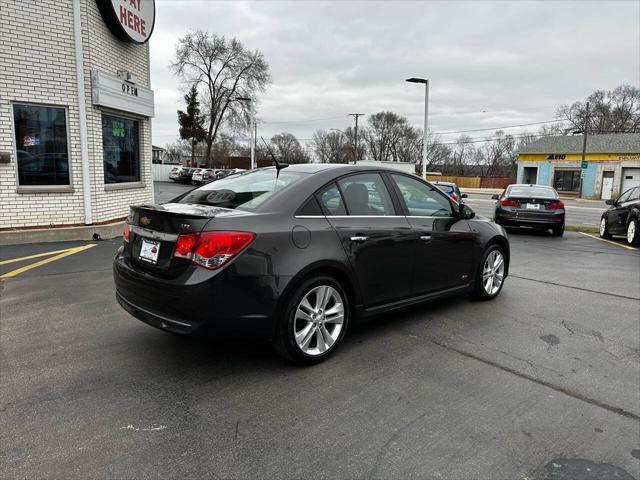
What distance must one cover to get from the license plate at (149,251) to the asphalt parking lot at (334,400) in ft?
2.71

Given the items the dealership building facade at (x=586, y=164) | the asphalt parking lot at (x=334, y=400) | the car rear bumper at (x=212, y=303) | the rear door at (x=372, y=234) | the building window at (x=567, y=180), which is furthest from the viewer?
the building window at (x=567, y=180)

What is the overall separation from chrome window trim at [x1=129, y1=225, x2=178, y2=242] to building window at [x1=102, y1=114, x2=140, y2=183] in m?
7.26

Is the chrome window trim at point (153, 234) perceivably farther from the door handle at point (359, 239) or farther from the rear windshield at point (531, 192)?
the rear windshield at point (531, 192)

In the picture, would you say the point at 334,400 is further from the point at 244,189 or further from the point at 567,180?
the point at 567,180

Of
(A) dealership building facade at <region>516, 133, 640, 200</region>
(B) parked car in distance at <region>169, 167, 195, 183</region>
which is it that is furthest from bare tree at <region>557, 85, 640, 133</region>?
(B) parked car in distance at <region>169, 167, 195, 183</region>

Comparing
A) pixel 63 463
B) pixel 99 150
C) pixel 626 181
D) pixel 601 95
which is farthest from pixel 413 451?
pixel 601 95

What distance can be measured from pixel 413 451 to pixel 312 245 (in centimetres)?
155

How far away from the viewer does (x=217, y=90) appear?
168 ft

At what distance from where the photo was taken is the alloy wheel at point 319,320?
3549 millimetres

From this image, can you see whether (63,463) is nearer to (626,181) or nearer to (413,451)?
(413,451)

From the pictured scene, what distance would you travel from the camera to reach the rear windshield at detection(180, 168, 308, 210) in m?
3.74

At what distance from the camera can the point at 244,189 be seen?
4.05m

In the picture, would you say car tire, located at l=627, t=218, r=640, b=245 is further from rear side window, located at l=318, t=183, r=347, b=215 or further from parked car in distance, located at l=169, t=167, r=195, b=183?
parked car in distance, located at l=169, t=167, r=195, b=183

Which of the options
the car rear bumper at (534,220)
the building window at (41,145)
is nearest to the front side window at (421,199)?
the building window at (41,145)
